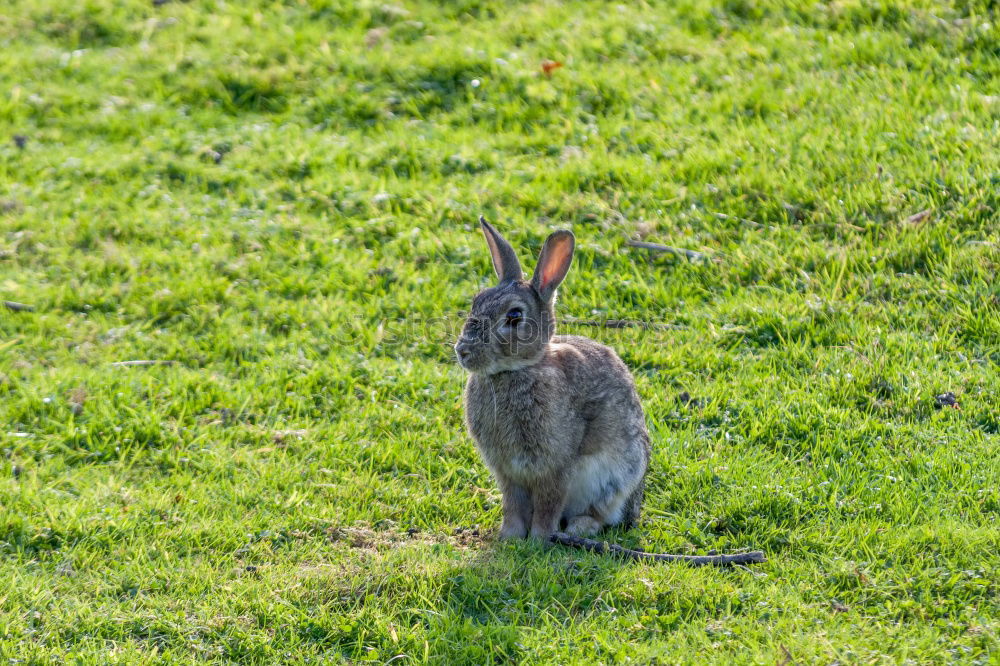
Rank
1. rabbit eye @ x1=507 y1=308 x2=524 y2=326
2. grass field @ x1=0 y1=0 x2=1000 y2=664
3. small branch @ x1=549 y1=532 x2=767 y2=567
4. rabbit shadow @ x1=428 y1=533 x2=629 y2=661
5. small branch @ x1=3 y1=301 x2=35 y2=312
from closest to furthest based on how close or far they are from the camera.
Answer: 1. rabbit shadow @ x1=428 y1=533 x2=629 y2=661
2. grass field @ x1=0 y1=0 x2=1000 y2=664
3. small branch @ x1=549 y1=532 x2=767 y2=567
4. rabbit eye @ x1=507 y1=308 x2=524 y2=326
5. small branch @ x1=3 y1=301 x2=35 y2=312

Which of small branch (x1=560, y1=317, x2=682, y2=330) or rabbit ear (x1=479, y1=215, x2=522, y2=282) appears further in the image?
small branch (x1=560, y1=317, x2=682, y2=330)

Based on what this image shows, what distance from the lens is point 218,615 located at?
16.4 feet

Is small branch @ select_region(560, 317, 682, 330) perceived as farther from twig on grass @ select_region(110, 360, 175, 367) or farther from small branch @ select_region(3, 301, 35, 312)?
small branch @ select_region(3, 301, 35, 312)

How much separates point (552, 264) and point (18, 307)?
13.5 ft

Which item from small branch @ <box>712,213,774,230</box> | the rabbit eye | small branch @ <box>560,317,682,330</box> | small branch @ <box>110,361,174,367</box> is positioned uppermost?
the rabbit eye

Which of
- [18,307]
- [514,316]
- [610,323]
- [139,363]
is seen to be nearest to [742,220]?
[610,323]

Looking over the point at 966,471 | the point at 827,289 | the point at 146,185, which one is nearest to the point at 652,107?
the point at 827,289

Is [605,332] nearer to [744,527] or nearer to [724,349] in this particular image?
[724,349]

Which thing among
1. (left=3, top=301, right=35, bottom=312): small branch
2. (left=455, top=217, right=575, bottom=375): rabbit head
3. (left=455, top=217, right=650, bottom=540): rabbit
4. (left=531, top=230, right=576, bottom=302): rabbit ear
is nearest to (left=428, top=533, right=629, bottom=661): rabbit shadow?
(left=455, top=217, right=650, bottom=540): rabbit

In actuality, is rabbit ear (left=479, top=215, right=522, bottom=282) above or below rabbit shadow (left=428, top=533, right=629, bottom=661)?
above

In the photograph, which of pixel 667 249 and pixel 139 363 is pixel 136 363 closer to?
pixel 139 363

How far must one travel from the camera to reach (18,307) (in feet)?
25.5

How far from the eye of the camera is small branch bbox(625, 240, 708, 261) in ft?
25.5

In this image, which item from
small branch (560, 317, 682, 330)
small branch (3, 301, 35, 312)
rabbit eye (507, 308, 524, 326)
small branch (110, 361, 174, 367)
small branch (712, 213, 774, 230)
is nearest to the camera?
rabbit eye (507, 308, 524, 326)
